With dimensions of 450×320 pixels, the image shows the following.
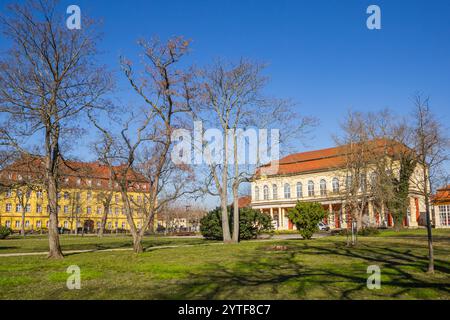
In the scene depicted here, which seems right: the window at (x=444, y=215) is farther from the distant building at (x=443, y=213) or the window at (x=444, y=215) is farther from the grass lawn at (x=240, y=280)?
the grass lawn at (x=240, y=280)

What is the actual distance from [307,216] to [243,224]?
7.85 metres

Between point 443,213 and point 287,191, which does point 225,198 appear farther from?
point 287,191

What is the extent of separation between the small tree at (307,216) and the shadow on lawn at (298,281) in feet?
45.8

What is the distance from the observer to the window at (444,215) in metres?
49.1

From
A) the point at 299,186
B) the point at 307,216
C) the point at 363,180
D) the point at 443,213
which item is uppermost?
the point at 299,186

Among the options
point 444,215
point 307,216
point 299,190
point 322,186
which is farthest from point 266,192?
point 307,216

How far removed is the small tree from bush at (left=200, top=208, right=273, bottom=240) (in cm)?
667

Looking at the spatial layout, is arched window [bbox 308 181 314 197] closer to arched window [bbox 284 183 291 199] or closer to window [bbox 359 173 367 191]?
arched window [bbox 284 183 291 199]

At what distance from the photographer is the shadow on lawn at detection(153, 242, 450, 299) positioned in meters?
8.12

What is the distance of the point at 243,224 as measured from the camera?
34281mm

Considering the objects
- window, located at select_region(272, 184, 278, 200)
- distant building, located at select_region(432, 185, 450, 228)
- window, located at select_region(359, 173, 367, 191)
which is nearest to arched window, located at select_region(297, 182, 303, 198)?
window, located at select_region(272, 184, 278, 200)

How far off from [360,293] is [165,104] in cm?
1653
